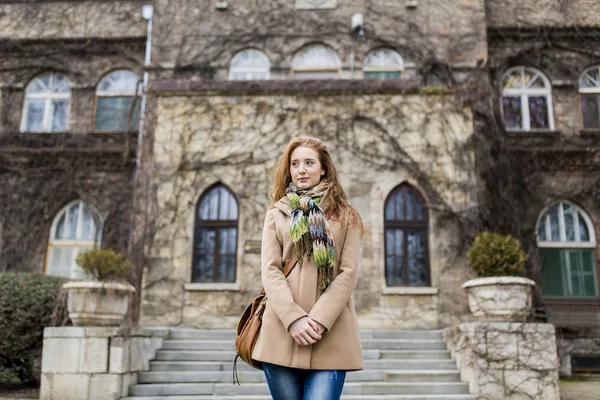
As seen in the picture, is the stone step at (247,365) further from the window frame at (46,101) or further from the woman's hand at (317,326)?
the window frame at (46,101)

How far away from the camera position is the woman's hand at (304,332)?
261 centimetres

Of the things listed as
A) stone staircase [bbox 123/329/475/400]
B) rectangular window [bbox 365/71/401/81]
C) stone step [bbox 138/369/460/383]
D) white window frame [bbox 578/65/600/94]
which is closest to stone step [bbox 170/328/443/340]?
stone staircase [bbox 123/329/475/400]

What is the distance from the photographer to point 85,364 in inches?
270

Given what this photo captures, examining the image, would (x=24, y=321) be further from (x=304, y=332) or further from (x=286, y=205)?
(x=304, y=332)

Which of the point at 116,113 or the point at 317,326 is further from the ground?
the point at 116,113

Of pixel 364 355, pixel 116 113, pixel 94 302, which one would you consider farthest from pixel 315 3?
pixel 94 302

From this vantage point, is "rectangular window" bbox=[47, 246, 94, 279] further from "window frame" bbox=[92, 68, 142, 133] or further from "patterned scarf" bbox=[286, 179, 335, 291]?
"patterned scarf" bbox=[286, 179, 335, 291]

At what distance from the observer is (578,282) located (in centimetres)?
1279

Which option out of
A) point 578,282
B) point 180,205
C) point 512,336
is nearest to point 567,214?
point 578,282

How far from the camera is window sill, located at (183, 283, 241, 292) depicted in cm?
1061

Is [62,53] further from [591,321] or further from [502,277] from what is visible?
[591,321]

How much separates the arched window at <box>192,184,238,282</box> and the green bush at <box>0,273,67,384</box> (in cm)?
309

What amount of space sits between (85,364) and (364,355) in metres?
3.64

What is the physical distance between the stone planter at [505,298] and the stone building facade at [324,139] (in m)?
3.48
